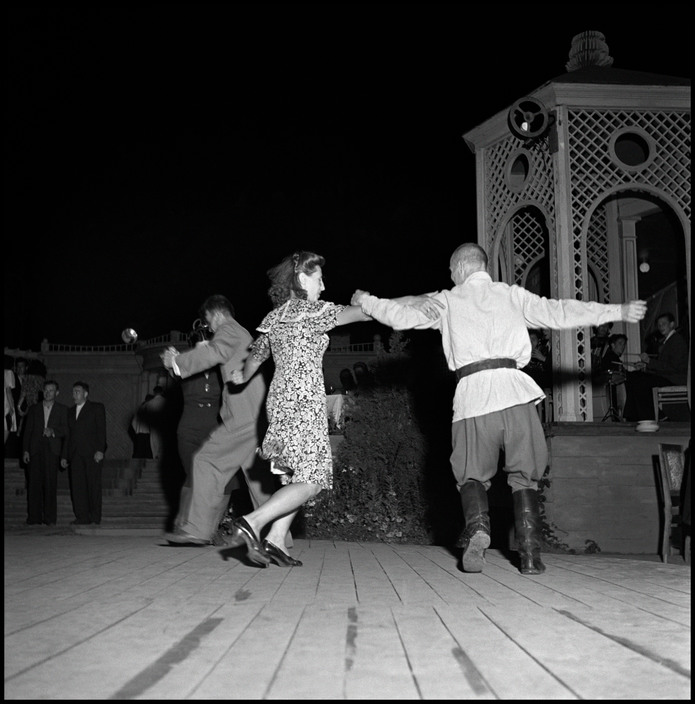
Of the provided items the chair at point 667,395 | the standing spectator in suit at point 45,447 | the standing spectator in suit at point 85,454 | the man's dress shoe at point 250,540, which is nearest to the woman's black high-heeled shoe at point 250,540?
the man's dress shoe at point 250,540

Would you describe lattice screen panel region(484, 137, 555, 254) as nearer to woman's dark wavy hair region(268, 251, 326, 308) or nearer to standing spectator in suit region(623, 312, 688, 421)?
standing spectator in suit region(623, 312, 688, 421)

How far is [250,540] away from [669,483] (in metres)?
4.10

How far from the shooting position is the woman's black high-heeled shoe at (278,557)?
204 inches

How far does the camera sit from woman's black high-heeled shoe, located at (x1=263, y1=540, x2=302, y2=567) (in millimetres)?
5172

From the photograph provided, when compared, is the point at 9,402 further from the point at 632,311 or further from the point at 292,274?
the point at 632,311

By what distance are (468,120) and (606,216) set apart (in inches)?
289

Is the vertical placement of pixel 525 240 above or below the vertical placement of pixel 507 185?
below

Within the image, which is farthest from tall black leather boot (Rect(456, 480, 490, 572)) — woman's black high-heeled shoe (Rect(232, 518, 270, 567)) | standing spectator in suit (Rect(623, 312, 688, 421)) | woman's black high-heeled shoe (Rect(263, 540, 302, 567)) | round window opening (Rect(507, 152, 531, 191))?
round window opening (Rect(507, 152, 531, 191))

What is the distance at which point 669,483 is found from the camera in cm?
731

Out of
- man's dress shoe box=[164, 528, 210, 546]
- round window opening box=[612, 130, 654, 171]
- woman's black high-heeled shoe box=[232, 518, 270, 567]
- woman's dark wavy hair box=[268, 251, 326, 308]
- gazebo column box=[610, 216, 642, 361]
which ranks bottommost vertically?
man's dress shoe box=[164, 528, 210, 546]

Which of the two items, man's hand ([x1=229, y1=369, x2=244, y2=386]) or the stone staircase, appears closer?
man's hand ([x1=229, y1=369, x2=244, y2=386])

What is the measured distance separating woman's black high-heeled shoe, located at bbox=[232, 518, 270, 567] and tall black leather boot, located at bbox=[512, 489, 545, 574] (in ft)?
4.75

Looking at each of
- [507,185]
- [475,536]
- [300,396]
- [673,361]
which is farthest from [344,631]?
[673,361]

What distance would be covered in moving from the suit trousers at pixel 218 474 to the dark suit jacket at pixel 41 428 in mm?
5793
